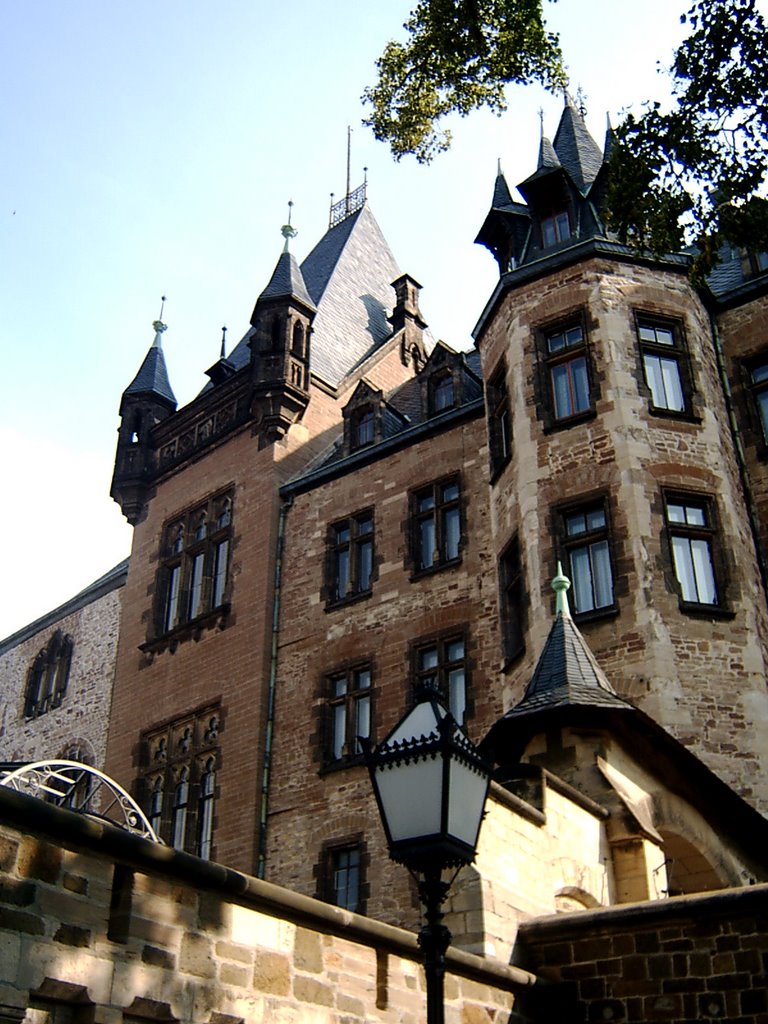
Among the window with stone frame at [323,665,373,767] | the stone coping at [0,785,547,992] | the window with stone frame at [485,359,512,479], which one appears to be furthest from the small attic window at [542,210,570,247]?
the stone coping at [0,785,547,992]

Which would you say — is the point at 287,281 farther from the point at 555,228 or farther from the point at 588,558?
the point at 588,558

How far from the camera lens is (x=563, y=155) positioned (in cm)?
2203

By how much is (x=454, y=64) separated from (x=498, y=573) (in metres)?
9.14

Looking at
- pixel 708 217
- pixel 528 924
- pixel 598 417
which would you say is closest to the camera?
pixel 528 924

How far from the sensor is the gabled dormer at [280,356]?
24328 mm

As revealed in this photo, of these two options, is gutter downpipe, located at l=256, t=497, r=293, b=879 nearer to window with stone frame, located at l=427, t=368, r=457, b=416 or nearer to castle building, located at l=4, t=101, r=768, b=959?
castle building, located at l=4, t=101, r=768, b=959

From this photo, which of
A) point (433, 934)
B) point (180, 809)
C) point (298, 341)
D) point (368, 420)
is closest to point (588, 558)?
point (368, 420)

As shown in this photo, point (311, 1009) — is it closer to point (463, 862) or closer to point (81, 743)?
point (463, 862)

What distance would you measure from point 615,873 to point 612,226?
6.02 meters

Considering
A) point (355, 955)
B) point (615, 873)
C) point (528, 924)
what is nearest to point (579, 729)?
point (615, 873)

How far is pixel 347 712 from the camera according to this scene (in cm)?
2072

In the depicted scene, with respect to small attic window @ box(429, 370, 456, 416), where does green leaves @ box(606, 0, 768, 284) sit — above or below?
below

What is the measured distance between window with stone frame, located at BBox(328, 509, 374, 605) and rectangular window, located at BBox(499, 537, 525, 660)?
140 inches

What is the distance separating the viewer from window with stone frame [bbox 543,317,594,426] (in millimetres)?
18547
